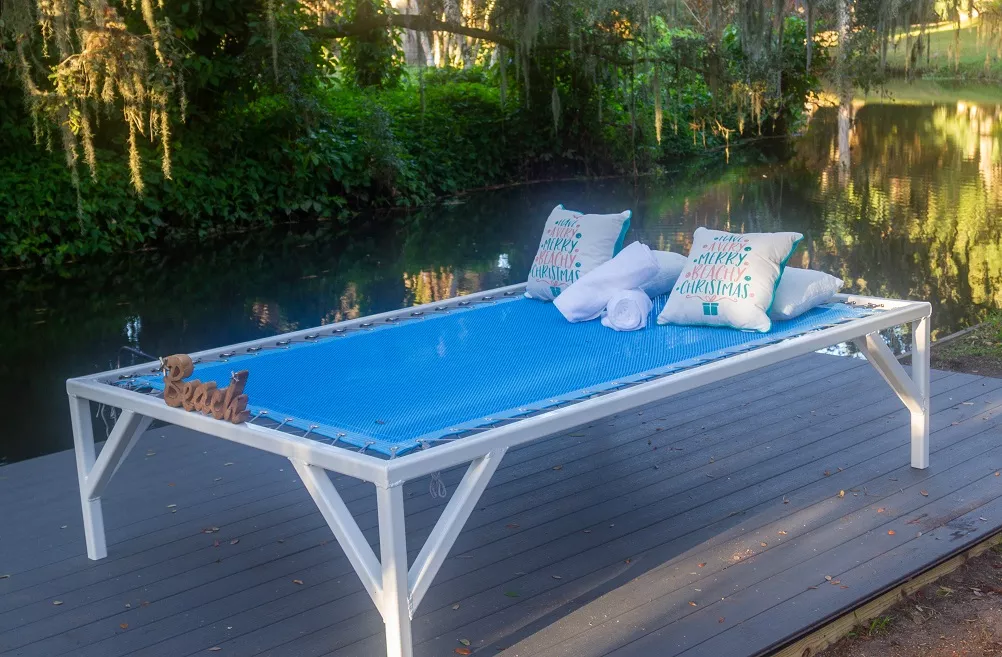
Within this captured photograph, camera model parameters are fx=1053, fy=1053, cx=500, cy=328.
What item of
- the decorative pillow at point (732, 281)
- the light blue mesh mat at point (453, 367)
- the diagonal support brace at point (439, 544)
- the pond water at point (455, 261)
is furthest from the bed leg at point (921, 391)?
the pond water at point (455, 261)

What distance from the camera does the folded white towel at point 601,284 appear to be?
12.2 ft

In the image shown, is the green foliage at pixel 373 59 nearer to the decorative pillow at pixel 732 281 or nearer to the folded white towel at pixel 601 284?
the folded white towel at pixel 601 284

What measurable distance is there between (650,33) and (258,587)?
8.29m

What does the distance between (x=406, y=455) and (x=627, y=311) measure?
5.08ft

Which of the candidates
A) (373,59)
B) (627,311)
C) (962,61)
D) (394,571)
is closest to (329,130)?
(373,59)

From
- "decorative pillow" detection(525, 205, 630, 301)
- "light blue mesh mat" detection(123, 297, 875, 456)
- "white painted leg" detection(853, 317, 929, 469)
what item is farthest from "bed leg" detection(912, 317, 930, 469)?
"decorative pillow" detection(525, 205, 630, 301)

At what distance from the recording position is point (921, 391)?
342 cm

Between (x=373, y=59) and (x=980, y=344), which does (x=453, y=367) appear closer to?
(x=980, y=344)

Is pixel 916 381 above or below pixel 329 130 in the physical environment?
below

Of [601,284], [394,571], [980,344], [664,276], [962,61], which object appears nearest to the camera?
[394,571]

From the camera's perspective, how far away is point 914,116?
19.4m

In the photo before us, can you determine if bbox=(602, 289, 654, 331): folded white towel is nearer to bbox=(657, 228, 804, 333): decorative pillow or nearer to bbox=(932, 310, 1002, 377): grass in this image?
bbox=(657, 228, 804, 333): decorative pillow

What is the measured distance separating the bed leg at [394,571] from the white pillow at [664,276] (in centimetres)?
201

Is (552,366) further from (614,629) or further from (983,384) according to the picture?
(983,384)
